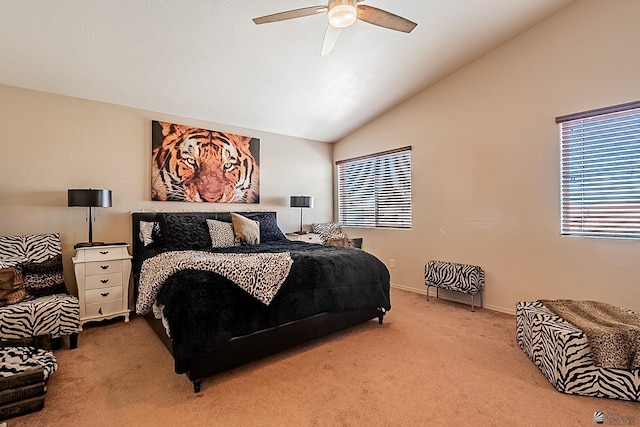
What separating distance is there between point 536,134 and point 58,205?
17.7 feet

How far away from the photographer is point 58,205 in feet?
11.2

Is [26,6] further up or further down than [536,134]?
further up

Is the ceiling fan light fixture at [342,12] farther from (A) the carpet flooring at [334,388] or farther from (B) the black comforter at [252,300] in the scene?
(A) the carpet flooring at [334,388]

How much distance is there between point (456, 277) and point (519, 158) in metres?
1.58

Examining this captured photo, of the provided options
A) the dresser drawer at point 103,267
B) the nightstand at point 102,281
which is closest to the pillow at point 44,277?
the nightstand at point 102,281

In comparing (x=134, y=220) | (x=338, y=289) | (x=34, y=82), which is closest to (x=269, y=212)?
(x=134, y=220)

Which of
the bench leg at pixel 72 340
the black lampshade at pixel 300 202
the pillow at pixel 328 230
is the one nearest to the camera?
the bench leg at pixel 72 340

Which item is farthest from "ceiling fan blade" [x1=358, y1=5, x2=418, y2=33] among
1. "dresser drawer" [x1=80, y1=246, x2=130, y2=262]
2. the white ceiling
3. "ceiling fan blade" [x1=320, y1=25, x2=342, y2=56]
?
"dresser drawer" [x1=80, y1=246, x2=130, y2=262]

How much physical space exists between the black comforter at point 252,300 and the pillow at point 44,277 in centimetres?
93

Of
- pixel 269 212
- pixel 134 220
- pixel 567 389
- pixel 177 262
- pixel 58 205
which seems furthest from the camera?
pixel 269 212

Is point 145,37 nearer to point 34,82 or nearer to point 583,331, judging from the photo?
point 34,82

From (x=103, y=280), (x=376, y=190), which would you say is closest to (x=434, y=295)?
(x=376, y=190)

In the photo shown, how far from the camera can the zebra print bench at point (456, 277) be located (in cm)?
369

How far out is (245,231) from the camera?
3.88 meters
